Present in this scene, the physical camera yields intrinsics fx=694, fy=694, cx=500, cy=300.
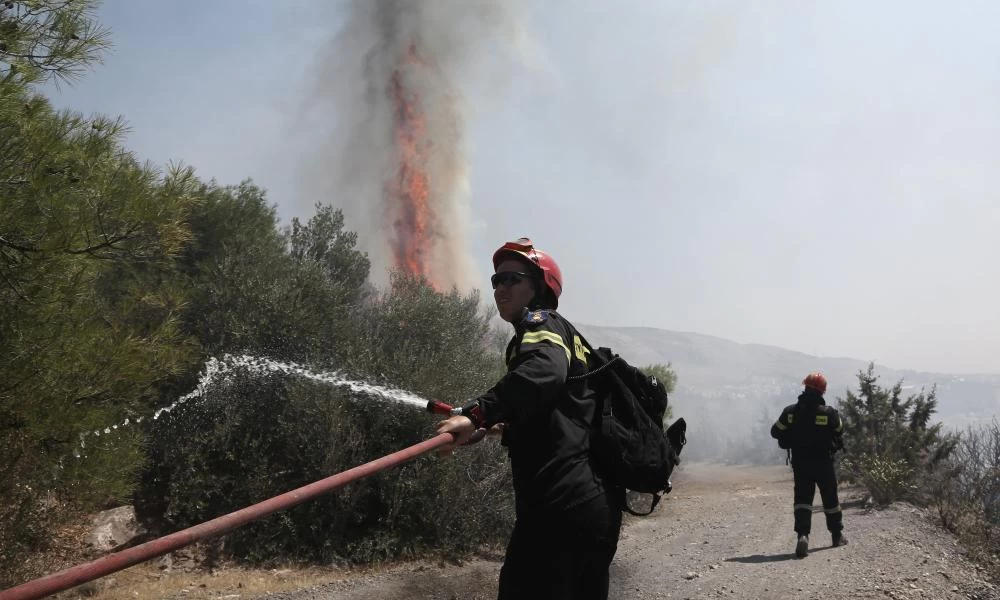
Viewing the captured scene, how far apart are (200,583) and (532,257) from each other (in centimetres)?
Answer: 754

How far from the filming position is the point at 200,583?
8539mm

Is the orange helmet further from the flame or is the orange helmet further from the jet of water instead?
the flame

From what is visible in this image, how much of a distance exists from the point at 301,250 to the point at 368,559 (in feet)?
26.4

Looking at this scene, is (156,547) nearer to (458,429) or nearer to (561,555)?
(458,429)

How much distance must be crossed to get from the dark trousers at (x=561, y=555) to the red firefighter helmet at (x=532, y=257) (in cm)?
102

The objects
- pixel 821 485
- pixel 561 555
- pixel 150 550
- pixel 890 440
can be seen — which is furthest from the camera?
pixel 890 440

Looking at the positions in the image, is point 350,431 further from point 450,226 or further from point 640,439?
point 450,226

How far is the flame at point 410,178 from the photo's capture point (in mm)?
30328

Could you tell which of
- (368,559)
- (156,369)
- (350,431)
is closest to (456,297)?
(350,431)

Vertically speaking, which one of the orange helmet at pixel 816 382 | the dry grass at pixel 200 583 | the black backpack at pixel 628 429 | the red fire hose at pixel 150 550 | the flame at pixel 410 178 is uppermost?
the flame at pixel 410 178

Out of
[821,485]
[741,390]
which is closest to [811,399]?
[821,485]

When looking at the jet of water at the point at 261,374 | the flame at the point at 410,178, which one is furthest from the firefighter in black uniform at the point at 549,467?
the flame at the point at 410,178

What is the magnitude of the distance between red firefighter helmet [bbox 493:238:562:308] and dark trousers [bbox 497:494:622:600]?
1.02 meters

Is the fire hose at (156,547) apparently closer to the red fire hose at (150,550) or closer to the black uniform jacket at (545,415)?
the red fire hose at (150,550)
